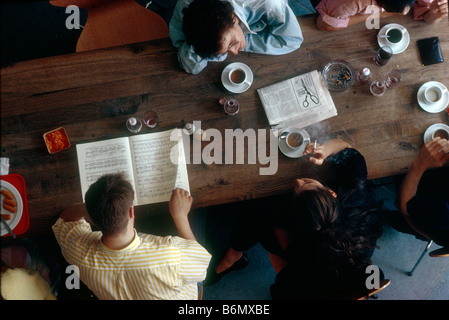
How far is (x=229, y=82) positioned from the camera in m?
1.77

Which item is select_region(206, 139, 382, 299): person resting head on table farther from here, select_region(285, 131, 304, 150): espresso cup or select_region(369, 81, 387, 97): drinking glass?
select_region(369, 81, 387, 97): drinking glass

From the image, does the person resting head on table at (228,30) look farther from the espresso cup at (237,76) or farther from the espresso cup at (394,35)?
the espresso cup at (394,35)

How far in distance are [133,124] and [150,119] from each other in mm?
102

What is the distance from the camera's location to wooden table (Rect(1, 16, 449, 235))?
1.73 m

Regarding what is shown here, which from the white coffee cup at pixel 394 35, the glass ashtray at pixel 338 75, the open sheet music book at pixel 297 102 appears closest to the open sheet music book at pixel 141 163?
the open sheet music book at pixel 297 102

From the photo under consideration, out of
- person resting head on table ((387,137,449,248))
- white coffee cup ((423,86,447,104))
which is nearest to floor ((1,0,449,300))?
person resting head on table ((387,137,449,248))

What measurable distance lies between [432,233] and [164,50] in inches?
74.5

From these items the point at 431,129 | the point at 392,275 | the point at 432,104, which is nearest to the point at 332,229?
the point at 431,129

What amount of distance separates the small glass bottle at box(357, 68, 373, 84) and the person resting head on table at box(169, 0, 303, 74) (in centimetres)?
38

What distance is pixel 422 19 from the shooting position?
1846mm

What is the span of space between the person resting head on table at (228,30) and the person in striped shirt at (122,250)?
75 centimetres

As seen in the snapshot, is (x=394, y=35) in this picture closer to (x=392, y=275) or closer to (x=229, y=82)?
(x=229, y=82)
